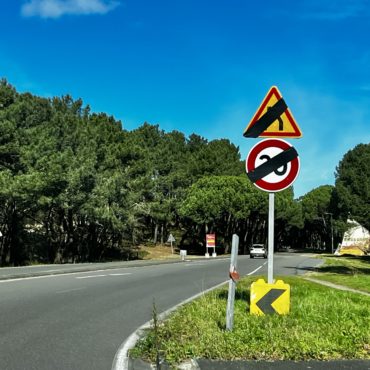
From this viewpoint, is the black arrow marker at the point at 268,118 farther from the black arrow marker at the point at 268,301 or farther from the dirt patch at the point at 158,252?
the dirt patch at the point at 158,252

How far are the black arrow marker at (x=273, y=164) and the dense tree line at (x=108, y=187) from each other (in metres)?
26.4

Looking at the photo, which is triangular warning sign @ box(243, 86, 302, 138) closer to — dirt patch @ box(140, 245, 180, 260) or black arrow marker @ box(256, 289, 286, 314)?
black arrow marker @ box(256, 289, 286, 314)

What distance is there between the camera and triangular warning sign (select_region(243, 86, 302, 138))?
7672 mm

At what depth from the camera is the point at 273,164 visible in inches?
293

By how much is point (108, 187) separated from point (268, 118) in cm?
3533

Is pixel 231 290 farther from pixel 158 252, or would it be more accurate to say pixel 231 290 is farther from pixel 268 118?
pixel 158 252

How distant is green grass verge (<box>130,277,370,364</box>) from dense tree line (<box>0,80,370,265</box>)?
26.2 meters

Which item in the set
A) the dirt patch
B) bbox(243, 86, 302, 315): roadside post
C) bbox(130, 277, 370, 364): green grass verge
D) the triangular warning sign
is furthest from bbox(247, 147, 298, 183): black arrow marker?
the dirt patch

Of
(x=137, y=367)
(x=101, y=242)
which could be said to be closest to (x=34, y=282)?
(x=137, y=367)

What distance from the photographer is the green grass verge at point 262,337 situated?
240 inches

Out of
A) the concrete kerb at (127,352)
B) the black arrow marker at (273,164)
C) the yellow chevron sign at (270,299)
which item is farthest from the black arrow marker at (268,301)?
the concrete kerb at (127,352)

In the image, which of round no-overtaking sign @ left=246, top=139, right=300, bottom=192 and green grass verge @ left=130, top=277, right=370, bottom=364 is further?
round no-overtaking sign @ left=246, top=139, right=300, bottom=192

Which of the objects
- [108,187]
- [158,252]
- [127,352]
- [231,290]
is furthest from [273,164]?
[158,252]

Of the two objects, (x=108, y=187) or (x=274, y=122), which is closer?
(x=274, y=122)
